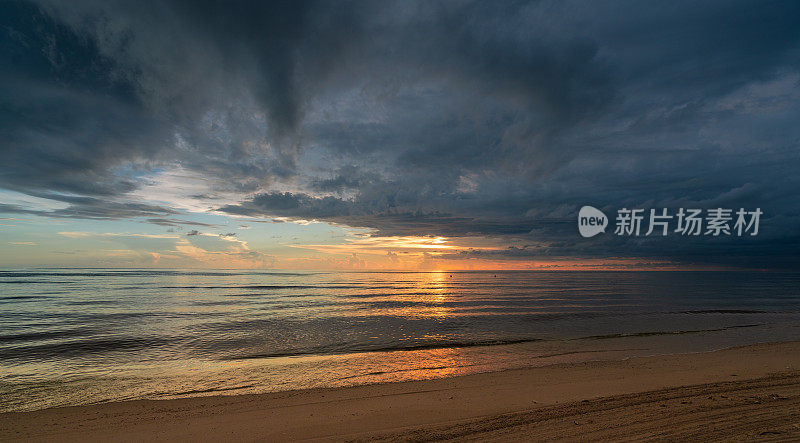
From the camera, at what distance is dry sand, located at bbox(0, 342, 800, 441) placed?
7.92m

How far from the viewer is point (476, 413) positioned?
372 inches

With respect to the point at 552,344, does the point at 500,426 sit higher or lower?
higher

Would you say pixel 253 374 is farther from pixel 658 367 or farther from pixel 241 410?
pixel 658 367

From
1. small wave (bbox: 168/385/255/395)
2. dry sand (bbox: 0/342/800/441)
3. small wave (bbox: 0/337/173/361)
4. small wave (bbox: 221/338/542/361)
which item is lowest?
small wave (bbox: 221/338/542/361)

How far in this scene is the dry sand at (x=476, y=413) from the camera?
26.0ft

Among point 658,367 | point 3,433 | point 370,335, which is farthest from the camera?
point 370,335

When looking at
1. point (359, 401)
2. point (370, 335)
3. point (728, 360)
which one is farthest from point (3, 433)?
point (728, 360)

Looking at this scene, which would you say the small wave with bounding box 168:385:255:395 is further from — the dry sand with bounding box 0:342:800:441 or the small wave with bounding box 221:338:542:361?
the small wave with bounding box 221:338:542:361

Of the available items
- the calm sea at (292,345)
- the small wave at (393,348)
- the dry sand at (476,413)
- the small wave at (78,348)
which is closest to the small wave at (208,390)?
the calm sea at (292,345)

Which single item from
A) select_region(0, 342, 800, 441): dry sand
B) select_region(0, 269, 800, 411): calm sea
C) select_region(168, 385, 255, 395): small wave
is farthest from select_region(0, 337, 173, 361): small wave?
select_region(0, 342, 800, 441): dry sand

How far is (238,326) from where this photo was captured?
30.2m

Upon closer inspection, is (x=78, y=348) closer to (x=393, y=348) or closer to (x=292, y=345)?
(x=292, y=345)

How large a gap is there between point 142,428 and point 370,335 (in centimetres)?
1776

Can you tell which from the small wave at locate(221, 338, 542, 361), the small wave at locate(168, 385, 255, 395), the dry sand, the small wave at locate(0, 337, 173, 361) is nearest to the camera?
the dry sand
